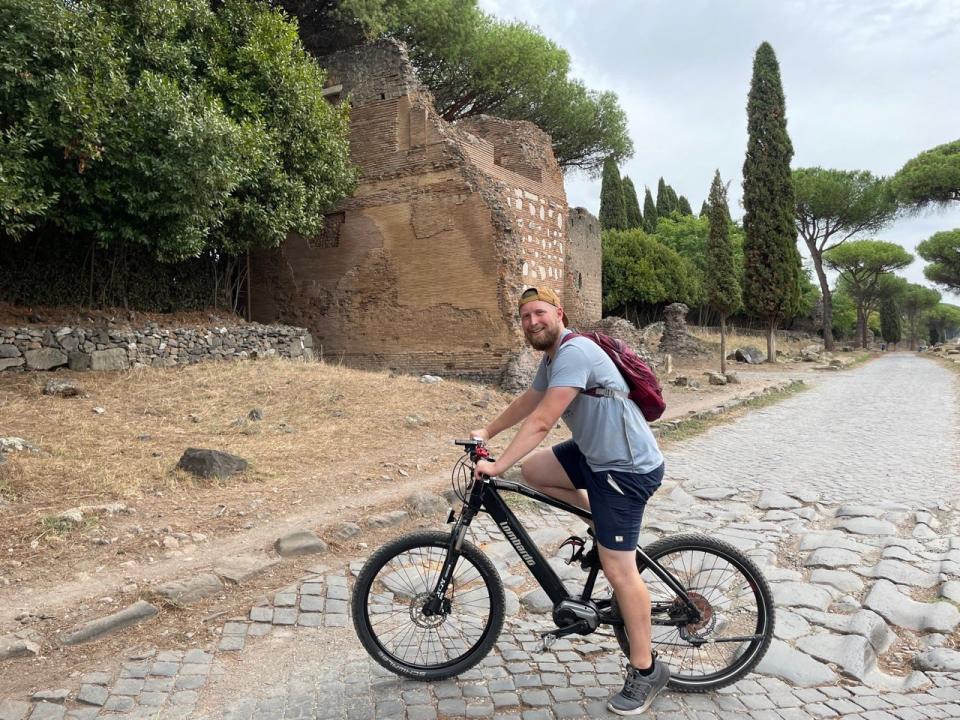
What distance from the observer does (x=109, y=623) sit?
3.83 metres

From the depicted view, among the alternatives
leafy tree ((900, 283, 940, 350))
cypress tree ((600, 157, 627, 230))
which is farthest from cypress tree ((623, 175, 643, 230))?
leafy tree ((900, 283, 940, 350))

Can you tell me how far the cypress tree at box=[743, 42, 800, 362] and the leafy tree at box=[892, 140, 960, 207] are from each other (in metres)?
12.2

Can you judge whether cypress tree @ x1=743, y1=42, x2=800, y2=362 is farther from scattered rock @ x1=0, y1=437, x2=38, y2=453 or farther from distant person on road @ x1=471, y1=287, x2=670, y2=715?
distant person on road @ x1=471, y1=287, x2=670, y2=715

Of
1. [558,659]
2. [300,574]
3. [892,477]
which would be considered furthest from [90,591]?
[892,477]

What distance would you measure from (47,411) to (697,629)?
8534 mm

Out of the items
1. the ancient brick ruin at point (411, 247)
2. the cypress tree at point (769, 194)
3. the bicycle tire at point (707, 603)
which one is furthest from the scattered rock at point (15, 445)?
the cypress tree at point (769, 194)

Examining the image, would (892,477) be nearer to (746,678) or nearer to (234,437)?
(746,678)

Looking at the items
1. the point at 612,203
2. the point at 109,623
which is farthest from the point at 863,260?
the point at 109,623

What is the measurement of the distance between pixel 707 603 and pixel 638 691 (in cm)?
53

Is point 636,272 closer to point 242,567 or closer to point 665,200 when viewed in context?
point 665,200

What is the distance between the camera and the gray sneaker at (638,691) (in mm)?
2936

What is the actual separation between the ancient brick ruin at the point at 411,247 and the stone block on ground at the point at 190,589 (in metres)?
10.2

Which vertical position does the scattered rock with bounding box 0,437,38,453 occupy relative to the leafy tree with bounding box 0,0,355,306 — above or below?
below

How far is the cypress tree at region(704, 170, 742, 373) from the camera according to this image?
22.9m
